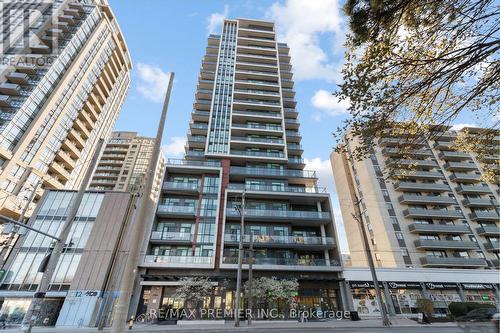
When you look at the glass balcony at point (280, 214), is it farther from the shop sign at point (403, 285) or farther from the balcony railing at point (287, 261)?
the shop sign at point (403, 285)

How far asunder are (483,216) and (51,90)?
81.9 m

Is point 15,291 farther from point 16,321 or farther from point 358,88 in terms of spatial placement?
point 358,88

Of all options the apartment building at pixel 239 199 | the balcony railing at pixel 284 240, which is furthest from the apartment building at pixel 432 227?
A: the apartment building at pixel 239 199

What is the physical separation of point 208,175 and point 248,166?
274 inches

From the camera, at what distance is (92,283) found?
2397 cm

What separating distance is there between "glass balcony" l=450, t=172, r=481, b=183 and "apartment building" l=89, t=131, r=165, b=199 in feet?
226

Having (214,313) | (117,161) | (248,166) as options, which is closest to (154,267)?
(214,313)

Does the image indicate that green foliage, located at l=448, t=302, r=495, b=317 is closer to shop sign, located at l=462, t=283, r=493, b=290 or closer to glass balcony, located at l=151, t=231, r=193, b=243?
shop sign, located at l=462, t=283, r=493, b=290

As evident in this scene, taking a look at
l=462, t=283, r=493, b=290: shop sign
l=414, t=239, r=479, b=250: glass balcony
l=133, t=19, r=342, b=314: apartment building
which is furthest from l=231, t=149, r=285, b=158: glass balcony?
l=462, t=283, r=493, b=290: shop sign

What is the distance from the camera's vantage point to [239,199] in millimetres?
32250

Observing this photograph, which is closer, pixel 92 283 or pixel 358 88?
pixel 358 88

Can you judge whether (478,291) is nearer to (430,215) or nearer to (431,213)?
(430,215)

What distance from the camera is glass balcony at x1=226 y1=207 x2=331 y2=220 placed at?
3008 cm

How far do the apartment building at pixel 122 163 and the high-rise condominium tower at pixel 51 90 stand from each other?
15.5 metres
